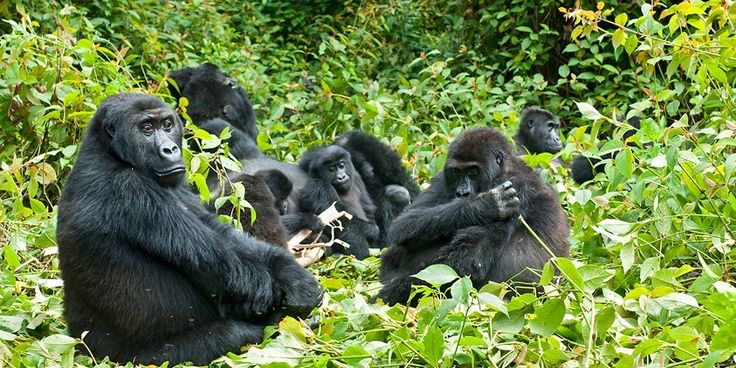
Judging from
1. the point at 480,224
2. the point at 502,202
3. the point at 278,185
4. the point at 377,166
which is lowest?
the point at 377,166

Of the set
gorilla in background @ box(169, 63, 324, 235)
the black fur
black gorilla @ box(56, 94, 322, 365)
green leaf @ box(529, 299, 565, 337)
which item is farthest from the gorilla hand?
the black fur

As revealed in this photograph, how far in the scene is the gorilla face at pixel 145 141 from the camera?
16.0ft

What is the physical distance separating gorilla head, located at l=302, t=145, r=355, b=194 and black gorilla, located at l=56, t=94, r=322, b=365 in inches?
127

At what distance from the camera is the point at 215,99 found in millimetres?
9266

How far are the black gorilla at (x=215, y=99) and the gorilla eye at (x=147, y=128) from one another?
4108mm

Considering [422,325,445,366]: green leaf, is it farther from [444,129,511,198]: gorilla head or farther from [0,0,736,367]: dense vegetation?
[444,129,511,198]: gorilla head

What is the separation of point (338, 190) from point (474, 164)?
267cm

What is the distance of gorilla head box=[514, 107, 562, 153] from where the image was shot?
9.41 metres

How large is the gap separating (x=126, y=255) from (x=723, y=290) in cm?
253

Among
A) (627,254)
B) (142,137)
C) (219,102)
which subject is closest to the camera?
(627,254)

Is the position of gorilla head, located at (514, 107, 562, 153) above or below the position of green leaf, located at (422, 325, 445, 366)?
below

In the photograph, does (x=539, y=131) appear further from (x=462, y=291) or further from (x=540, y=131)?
(x=462, y=291)

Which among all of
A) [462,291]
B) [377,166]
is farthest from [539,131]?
[462,291]

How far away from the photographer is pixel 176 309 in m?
4.76
